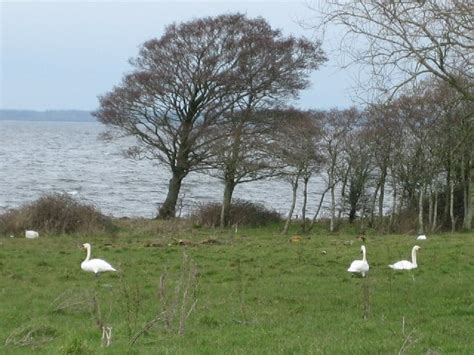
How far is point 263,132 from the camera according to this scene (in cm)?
3825

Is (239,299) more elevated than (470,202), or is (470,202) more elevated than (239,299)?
(470,202)

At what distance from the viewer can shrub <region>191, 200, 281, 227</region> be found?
37.3m

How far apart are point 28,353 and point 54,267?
1073 centimetres

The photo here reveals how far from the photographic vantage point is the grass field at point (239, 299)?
9336 mm

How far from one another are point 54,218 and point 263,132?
484 inches

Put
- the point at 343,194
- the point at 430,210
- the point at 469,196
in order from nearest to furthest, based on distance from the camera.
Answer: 1. the point at 430,210
2. the point at 469,196
3. the point at 343,194

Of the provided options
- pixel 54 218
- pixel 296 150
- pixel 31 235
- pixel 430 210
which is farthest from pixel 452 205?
pixel 31 235

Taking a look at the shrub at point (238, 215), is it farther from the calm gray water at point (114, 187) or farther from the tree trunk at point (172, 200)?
the tree trunk at point (172, 200)

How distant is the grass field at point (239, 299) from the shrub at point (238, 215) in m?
11.5

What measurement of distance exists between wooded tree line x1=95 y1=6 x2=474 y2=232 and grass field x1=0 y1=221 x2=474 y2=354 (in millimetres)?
11260

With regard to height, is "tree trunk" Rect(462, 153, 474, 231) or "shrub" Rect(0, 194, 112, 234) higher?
"tree trunk" Rect(462, 153, 474, 231)

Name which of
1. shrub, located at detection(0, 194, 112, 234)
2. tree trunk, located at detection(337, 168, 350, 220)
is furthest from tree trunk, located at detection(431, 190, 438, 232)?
shrub, located at detection(0, 194, 112, 234)

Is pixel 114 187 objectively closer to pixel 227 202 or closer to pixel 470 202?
pixel 227 202

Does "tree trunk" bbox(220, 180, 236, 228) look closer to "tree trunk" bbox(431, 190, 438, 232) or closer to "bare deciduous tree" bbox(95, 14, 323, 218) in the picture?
"bare deciduous tree" bbox(95, 14, 323, 218)
